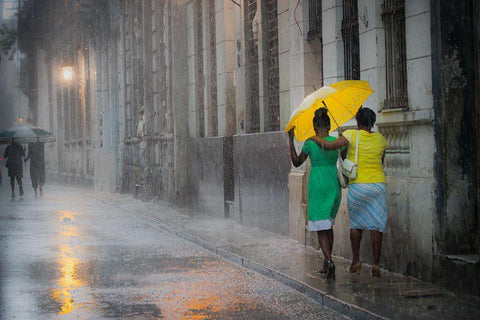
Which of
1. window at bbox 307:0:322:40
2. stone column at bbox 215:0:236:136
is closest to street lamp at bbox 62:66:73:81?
stone column at bbox 215:0:236:136

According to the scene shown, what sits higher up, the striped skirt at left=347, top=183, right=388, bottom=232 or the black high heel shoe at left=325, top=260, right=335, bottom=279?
the striped skirt at left=347, top=183, right=388, bottom=232

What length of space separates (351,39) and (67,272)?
4.81m

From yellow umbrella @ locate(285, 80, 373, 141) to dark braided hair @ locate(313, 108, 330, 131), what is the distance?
0.05m

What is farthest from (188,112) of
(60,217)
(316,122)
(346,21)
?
(316,122)

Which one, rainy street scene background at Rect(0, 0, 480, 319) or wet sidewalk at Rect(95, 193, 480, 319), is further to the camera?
rainy street scene background at Rect(0, 0, 480, 319)

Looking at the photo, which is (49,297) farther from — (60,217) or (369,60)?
(60,217)

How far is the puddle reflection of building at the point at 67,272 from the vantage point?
8.14 meters

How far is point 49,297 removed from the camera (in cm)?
842

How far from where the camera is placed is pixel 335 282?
863 centimetres

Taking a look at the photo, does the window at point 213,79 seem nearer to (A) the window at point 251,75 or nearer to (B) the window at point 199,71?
(B) the window at point 199,71

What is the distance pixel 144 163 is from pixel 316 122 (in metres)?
15.7

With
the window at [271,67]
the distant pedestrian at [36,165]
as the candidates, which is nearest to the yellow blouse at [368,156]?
the window at [271,67]

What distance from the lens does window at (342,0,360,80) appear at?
1106 cm

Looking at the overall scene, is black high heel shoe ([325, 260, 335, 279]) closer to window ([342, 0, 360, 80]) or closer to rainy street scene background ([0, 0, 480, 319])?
rainy street scene background ([0, 0, 480, 319])
